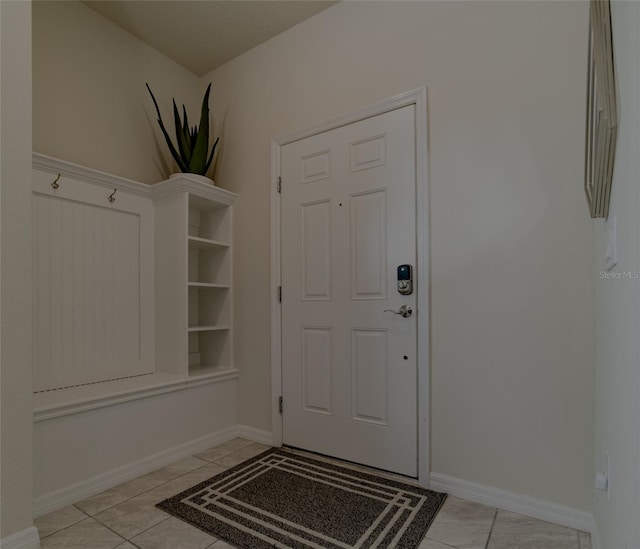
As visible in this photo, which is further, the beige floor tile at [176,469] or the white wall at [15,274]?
the beige floor tile at [176,469]

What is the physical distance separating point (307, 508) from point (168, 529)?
0.61 metres

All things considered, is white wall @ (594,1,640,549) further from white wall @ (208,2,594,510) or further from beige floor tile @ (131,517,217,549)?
beige floor tile @ (131,517,217,549)

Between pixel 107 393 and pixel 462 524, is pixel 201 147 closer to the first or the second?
pixel 107 393

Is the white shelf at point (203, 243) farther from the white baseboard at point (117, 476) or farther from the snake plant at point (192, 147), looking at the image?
the white baseboard at point (117, 476)

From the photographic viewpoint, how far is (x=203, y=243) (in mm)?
2740

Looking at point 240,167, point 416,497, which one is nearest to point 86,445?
point 416,497

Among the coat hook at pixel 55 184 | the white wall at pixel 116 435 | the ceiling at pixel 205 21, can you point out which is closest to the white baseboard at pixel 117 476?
the white wall at pixel 116 435

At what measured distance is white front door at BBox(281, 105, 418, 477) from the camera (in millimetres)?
2086

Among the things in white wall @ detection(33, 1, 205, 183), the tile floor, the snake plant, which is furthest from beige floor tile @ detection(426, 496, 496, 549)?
white wall @ detection(33, 1, 205, 183)

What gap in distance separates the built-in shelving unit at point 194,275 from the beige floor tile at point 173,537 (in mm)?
990

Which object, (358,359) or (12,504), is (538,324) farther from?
(12,504)

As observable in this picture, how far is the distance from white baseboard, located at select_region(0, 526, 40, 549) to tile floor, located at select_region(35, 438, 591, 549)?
0.06 m

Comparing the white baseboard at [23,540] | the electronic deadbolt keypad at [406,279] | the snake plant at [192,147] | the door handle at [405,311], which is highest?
the snake plant at [192,147]

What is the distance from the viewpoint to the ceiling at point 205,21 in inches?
96.0
